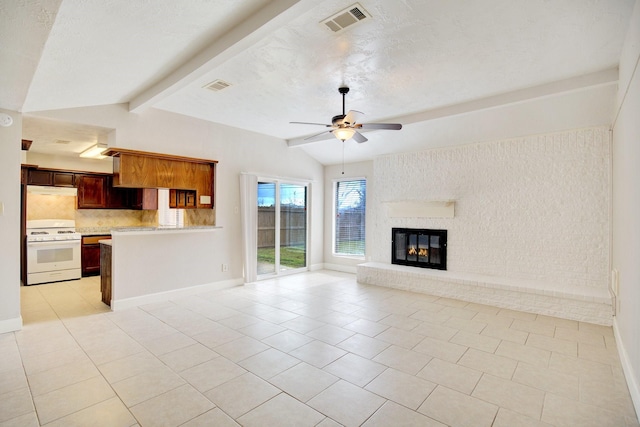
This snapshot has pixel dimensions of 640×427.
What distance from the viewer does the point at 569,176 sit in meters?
4.40

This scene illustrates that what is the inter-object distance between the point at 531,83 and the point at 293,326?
3.86 metres

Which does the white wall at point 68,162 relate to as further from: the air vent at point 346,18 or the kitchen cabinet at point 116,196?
the air vent at point 346,18

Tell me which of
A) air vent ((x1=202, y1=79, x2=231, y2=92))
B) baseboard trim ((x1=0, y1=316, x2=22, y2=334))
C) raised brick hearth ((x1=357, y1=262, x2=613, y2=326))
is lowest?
baseboard trim ((x1=0, y1=316, x2=22, y2=334))

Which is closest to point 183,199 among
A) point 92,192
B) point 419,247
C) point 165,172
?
point 165,172

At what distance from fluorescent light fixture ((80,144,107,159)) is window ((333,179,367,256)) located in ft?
15.2

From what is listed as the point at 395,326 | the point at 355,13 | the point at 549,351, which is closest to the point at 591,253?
the point at 549,351

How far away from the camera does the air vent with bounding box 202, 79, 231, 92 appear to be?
3.80 metres

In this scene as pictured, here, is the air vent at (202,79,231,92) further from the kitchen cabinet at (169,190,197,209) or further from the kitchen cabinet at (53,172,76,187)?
the kitchen cabinet at (53,172,76,187)

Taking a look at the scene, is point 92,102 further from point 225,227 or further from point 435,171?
point 435,171

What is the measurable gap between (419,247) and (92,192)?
6686mm

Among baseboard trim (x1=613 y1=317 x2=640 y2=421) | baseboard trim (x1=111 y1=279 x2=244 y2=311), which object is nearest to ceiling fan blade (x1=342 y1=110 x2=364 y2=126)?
baseboard trim (x1=613 y1=317 x2=640 y2=421)

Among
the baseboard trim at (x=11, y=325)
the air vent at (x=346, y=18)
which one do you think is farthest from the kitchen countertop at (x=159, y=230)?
the air vent at (x=346, y=18)

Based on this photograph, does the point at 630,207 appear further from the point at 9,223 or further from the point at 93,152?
the point at 93,152

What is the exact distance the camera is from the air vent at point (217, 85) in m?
3.80
